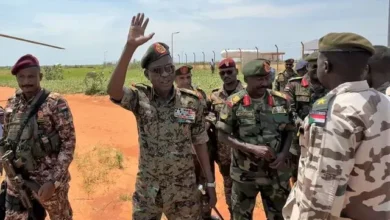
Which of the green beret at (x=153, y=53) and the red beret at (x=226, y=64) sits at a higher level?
the green beret at (x=153, y=53)

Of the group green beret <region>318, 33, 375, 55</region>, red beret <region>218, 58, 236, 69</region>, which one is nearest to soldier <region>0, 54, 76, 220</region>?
red beret <region>218, 58, 236, 69</region>

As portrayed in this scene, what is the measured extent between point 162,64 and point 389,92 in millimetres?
1914

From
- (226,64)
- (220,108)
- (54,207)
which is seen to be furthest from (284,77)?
(54,207)

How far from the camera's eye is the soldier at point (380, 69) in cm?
334

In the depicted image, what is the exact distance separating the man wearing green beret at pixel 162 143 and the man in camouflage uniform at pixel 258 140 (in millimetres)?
631

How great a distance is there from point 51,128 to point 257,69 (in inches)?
74.9

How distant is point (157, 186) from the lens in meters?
3.09

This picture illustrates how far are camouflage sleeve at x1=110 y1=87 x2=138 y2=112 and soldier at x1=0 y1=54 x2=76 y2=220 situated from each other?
84cm

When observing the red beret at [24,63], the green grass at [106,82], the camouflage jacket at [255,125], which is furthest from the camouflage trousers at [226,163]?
the green grass at [106,82]

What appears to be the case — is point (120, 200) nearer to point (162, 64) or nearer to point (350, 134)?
point (162, 64)

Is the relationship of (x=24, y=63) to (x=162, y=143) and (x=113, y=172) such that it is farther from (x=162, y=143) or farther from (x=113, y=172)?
(x=113, y=172)

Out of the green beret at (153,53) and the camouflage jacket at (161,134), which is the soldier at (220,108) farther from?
the green beret at (153,53)

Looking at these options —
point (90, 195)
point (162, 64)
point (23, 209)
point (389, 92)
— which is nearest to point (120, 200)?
point (90, 195)

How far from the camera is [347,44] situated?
6.15ft
